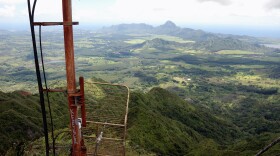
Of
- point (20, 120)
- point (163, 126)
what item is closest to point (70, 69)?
point (20, 120)

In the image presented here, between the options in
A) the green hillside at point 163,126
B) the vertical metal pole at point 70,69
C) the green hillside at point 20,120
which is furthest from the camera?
the green hillside at point 163,126

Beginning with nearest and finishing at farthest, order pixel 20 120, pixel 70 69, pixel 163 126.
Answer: pixel 70 69 → pixel 20 120 → pixel 163 126

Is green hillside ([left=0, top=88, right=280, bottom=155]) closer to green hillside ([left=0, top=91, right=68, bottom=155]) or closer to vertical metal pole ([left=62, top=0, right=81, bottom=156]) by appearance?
green hillside ([left=0, top=91, right=68, bottom=155])

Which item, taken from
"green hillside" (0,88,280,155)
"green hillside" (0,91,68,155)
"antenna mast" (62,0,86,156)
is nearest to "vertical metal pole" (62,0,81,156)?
"antenna mast" (62,0,86,156)

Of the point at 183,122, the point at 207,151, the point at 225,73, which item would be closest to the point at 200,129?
the point at 183,122

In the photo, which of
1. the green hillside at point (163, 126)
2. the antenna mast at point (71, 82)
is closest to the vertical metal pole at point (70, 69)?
the antenna mast at point (71, 82)

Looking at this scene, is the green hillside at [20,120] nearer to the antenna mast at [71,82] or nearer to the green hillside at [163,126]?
the green hillside at [163,126]

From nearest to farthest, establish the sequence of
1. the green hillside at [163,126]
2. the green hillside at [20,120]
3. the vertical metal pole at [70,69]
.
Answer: the vertical metal pole at [70,69] < the green hillside at [20,120] < the green hillside at [163,126]

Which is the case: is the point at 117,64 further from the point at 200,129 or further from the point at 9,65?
the point at 200,129

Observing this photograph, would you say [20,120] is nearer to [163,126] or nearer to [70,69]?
[163,126]
